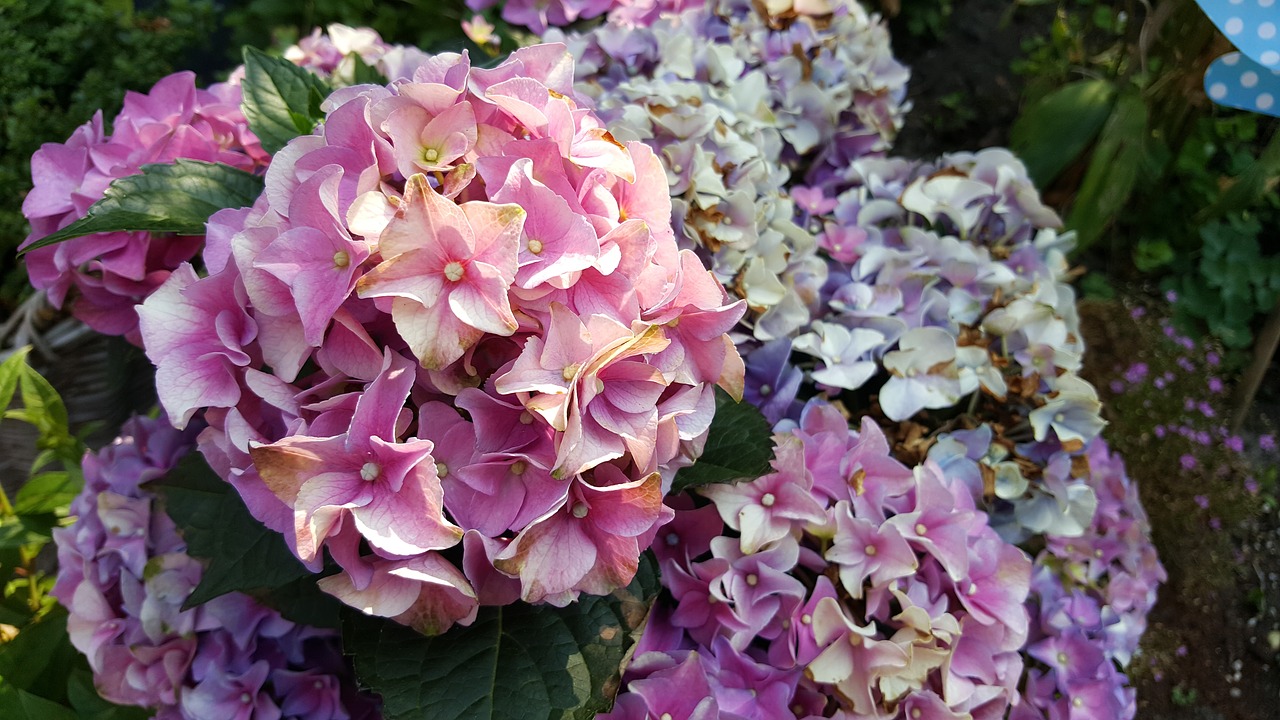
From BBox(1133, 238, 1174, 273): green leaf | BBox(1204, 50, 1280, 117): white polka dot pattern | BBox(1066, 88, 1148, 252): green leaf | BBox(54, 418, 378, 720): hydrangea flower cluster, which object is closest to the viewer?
BBox(54, 418, 378, 720): hydrangea flower cluster

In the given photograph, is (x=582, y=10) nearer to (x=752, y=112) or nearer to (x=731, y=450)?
(x=752, y=112)

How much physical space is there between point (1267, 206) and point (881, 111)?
109 centimetres

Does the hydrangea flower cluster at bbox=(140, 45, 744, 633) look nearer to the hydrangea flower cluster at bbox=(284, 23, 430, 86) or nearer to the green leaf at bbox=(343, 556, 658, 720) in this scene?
the green leaf at bbox=(343, 556, 658, 720)

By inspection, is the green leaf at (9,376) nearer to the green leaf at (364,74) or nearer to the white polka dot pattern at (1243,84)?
the green leaf at (364,74)

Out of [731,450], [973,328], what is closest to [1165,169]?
[973,328]

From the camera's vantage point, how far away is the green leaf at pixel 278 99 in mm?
909

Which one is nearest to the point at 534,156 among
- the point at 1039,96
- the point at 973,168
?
the point at 973,168

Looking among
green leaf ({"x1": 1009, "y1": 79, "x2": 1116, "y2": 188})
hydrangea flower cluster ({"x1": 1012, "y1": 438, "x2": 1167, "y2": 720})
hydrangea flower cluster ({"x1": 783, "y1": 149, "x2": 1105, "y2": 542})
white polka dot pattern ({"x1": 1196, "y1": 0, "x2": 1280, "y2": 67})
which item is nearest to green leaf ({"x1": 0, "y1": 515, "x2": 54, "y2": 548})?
hydrangea flower cluster ({"x1": 783, "y1": 149, "x2": 1105, "y2": 542})

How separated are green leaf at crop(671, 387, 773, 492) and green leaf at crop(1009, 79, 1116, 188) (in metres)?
1.18

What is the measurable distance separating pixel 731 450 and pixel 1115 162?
4.07 feet

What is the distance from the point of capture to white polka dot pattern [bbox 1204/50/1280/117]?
48.1 inches

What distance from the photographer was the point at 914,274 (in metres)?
1.11

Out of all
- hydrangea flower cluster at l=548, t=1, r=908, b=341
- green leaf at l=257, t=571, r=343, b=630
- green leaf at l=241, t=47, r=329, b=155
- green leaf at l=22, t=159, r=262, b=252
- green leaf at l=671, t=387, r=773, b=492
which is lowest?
green leaf at l=257, t=571, r=343, b=630

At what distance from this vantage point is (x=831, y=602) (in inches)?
31.9
